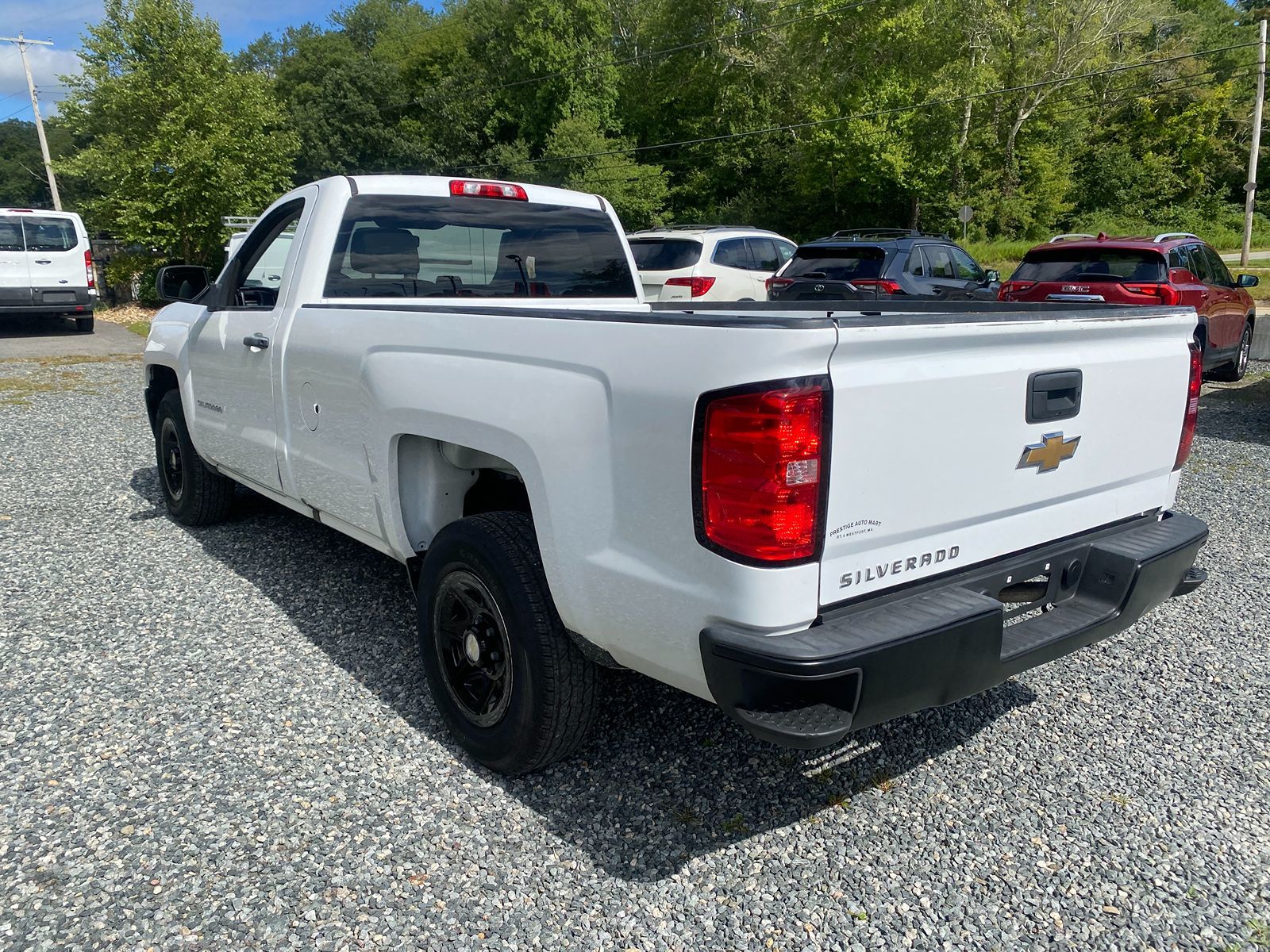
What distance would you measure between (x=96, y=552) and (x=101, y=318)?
20.4 meters

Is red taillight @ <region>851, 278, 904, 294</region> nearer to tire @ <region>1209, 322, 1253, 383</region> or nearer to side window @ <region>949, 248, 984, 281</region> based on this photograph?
side window @ <region>949, 248, 984, 281</region>

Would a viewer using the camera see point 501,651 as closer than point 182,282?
Yes

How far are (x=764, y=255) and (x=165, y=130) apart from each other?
54.3ft

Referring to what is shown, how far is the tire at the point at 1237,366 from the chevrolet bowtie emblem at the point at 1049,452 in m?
11.1

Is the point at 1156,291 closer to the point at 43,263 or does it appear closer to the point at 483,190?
the point at 483,190

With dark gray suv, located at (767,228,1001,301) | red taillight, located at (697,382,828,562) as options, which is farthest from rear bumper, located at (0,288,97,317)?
red taillight, located at (697,382,828,562)

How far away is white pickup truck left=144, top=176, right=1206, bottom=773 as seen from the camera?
214 centimetres

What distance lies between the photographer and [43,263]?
16781 mm

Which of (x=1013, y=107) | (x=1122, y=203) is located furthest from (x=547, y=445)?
(x=1122, y=203)

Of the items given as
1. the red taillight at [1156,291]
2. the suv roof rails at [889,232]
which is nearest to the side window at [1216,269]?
the red taillight at [1156,291]

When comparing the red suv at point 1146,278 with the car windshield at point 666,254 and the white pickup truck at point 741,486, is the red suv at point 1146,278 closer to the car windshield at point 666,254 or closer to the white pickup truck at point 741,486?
the car windshield at point 666,254

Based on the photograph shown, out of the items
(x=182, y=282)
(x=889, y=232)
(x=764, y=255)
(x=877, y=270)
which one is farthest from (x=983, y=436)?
(x=889, y=232)

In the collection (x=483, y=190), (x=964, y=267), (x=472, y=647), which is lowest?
(x=472, y=647)

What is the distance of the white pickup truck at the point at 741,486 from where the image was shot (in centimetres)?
214
